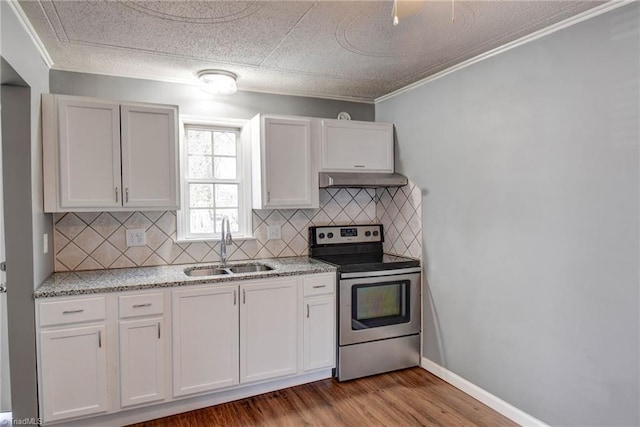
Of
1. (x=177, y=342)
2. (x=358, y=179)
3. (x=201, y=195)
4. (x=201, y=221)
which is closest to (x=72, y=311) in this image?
(x=177, y=342)

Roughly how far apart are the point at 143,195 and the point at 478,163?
7.58ft

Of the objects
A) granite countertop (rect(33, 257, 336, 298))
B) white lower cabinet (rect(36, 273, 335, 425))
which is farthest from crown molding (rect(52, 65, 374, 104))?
white lower cabinet (rect(36, 273, 335, 425))

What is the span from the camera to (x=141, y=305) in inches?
94.6

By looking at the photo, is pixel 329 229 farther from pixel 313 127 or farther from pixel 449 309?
pixel 449 309

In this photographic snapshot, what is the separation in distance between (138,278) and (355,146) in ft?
6.51

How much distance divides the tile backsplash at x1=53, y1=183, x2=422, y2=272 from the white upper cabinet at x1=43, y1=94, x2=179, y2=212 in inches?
14.2

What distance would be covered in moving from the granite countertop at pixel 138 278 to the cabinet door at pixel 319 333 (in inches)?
10.0

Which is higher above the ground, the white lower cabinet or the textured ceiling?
the textured ceiling

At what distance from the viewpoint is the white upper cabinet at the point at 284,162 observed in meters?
3.05

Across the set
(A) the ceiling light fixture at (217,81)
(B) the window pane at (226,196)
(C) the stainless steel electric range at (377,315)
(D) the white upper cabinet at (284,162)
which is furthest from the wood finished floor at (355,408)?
(A) the ceiling light fixture at (217,81)

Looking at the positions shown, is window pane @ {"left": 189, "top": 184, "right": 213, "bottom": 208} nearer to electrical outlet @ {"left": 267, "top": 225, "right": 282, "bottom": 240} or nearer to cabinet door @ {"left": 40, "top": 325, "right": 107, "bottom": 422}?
electrical outlet @ {"left": 267, "top": 225, "right": 282, "bottom": 240}

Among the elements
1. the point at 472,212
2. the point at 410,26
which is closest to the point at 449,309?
the point at 472,212

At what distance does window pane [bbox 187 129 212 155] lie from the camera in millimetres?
3199

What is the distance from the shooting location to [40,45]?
7.71ft
